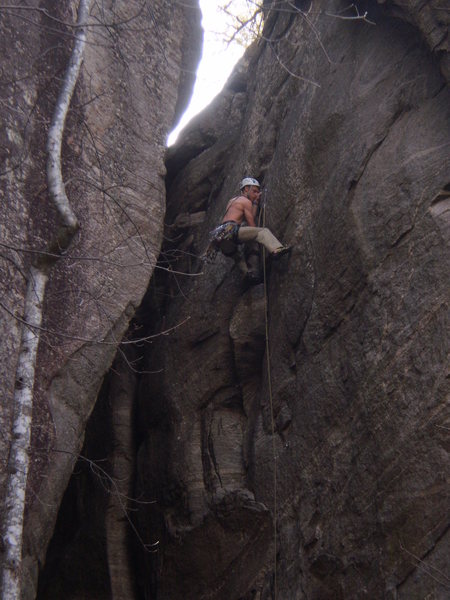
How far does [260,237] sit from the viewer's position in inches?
348

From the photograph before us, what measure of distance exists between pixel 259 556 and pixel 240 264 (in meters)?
3.14

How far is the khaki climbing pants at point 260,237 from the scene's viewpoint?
28.5 feet

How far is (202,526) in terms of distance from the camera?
855 cm

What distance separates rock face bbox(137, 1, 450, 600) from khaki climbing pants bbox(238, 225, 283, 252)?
0.70 feet

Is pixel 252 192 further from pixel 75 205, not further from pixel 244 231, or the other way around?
pixel 75 205

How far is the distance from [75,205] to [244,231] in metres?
1.85

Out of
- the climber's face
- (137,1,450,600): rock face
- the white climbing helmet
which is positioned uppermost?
the white climbing helmet

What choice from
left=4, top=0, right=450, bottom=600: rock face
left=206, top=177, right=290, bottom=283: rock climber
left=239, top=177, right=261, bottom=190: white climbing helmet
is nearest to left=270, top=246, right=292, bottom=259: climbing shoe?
left=206, top=177, right=290, bottom=283: rock climber

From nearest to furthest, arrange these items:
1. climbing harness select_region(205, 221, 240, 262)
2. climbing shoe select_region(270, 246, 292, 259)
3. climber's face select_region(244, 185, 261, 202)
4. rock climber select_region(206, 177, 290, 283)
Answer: climbing shoe select_region(270, 246, 292, 259)
rock climber select_region(206, 177, 290, 283)
climbing harness select_region(205, 221, 240, 262)
climber's face select_region(244, 185, 261, 202)

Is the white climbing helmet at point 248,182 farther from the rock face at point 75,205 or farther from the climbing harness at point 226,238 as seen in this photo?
the rock face at point 75,205

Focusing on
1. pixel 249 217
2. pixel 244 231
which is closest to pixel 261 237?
pixel 244 231

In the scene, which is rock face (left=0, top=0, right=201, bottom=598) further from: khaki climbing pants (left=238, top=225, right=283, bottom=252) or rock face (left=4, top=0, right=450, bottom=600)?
khaki climbing pants (left=238, top=225, right=283, bottom=252)

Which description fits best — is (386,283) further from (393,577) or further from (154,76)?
(154,76)

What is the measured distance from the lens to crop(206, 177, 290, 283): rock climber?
8.75 m
